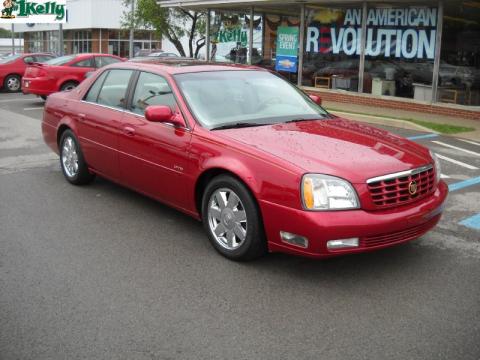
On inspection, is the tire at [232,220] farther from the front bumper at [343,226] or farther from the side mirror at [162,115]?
the side mirror at [162,115]

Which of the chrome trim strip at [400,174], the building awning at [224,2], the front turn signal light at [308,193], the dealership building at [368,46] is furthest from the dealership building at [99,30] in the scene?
the front turn signal light at [308,193]

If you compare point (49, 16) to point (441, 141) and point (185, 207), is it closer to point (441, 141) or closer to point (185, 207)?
point (441, 141)

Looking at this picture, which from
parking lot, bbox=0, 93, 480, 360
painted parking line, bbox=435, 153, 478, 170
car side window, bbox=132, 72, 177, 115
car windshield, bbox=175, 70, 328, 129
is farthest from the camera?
painted parking line, bbox=435, 153, 478, 170

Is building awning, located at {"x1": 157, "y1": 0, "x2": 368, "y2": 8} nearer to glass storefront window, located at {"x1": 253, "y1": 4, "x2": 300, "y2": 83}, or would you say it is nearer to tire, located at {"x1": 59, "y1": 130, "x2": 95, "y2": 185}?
glass storefront window, located at {"x1": 253, "y1": 4, "x2": 300, "y2": 83}

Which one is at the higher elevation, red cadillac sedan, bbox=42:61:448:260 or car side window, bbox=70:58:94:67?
car side window, bbox=70:58:94:67

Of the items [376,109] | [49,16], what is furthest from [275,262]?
[49,16]

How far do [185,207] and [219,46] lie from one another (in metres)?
17.1

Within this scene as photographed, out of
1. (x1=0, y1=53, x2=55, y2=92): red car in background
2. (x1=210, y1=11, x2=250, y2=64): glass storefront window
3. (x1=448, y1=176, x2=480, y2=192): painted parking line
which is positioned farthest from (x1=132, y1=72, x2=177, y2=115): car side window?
(x1=0, y1=53, x2=55, y2=92): red car in background

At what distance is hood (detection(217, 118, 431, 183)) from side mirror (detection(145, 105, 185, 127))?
0.50 m

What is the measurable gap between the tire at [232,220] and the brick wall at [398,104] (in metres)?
10.9

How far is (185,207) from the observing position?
5.19 meters

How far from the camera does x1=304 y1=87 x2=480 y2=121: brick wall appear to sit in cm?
1421

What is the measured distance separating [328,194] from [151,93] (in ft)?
7.93

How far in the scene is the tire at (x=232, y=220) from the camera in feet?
14.6
